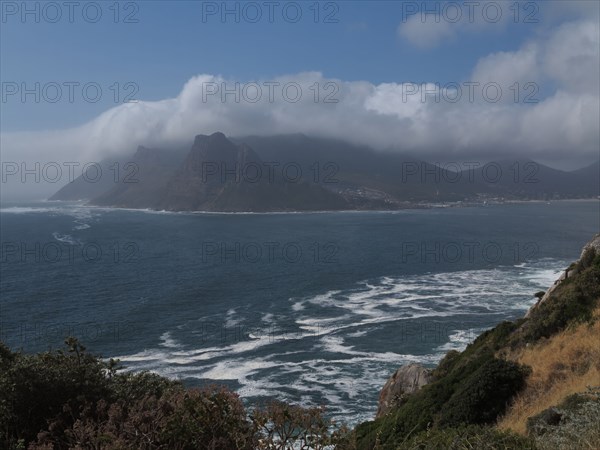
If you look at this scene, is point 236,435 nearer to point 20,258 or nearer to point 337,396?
point 337,396

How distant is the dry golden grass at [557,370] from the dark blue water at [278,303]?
1407cm

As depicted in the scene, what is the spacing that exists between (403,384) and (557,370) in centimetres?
1014

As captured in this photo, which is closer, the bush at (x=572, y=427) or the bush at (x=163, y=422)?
the bush at (x=572, y=427)

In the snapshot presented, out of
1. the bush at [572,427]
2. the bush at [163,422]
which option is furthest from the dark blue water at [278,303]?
the bush at [163,422]

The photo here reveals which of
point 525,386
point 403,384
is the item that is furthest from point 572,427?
point 403,384

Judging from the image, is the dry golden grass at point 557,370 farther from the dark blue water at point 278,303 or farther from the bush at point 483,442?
the dark blue water at point 278,303

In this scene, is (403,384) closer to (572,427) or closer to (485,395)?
(485,395)

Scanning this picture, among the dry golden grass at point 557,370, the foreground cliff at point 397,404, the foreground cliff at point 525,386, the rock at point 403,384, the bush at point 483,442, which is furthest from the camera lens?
the rock at point 403,384

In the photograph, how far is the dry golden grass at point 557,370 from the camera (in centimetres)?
1620

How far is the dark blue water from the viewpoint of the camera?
40438 millimetres

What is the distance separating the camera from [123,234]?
14212cm

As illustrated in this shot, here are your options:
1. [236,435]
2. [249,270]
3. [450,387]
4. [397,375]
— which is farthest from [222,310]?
[236,435]

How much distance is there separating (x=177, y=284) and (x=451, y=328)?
42624 millimetres

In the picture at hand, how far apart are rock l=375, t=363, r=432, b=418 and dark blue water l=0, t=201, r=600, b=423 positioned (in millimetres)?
4074
